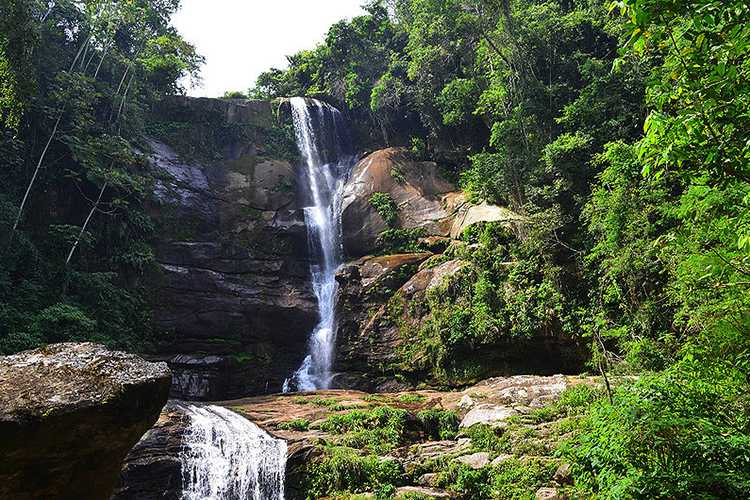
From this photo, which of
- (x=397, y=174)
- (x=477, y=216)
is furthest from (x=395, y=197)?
(x=477, y=216)

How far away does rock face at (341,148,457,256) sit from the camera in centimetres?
1934

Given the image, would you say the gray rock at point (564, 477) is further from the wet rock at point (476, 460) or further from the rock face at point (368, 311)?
the rock face at point (368, 311)

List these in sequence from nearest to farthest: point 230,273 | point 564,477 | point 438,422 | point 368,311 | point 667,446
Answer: point 667,446, point 564,477, point 438,422, point 368,311, point 230,273

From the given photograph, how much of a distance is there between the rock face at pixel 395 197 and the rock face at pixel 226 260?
107 inches

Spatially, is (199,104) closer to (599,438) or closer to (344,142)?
(344,142)

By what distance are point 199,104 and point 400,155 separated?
12692 millimetres

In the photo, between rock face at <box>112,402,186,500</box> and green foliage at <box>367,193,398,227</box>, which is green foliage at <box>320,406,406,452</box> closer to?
rock face at <box>112,402,186,500</box>

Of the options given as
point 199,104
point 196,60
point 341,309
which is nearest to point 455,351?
point 341,309

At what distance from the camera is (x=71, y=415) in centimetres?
511

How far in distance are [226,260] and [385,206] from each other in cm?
802

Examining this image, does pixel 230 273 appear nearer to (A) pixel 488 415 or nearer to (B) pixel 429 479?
(A) pixel 488 415

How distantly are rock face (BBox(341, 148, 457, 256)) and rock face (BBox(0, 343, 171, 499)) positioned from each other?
46.1ft

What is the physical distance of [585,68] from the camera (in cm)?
1527

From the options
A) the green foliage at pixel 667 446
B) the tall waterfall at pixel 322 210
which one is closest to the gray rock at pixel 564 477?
the green foliage at pixel 667 446
